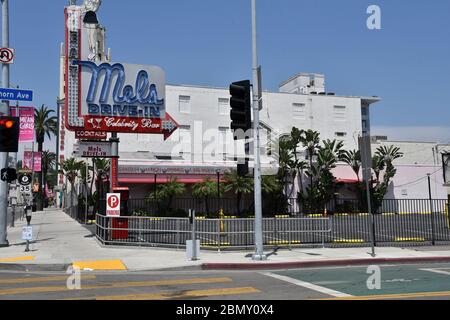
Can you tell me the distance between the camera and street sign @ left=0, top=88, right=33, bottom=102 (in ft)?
58.3

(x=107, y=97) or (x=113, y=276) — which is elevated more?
(x=107, y=97)

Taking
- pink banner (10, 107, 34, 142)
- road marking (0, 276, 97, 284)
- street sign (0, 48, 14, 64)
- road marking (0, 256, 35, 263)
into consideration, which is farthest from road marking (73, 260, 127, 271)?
→ pink banner (10, 107, 34, 142)

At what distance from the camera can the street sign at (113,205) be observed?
60.0 feet

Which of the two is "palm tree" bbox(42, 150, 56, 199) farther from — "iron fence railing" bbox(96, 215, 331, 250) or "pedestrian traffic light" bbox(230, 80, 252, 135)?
"pedestrian traffic light" bbox(230, 80, 252, 135)

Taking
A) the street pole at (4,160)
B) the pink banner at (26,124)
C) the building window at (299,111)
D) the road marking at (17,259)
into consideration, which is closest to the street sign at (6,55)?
the street pole at (4,160)

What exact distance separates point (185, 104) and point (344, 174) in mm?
17496

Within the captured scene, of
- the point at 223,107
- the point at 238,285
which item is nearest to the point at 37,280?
the point at 238,285

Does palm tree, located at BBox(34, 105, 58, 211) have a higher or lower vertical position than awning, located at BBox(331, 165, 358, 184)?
higher

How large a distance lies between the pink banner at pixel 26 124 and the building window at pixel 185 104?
76.9 feet

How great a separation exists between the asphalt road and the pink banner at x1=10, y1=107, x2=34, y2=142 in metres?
15.0

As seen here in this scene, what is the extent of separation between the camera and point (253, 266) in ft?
45.0
